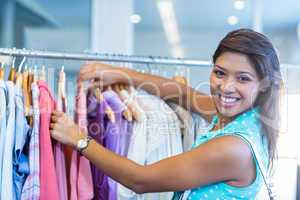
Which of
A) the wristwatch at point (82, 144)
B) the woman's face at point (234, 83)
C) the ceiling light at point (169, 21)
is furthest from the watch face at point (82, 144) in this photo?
the ceiling light at point (169, 21)

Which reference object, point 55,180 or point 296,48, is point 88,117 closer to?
point 55,180

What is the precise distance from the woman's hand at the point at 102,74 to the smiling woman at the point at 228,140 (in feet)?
0.64

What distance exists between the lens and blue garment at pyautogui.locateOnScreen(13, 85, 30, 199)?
107 centimetres

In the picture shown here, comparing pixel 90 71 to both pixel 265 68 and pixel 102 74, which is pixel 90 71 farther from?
pixel 265 68

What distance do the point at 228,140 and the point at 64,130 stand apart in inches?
16.6

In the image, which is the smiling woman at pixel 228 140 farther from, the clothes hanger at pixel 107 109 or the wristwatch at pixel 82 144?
the clothes hanger at pixel 107 109

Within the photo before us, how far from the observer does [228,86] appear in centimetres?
107

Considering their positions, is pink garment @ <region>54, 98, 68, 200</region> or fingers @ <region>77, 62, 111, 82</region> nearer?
pink garment @ <region>54, 98, 68, 200</region>

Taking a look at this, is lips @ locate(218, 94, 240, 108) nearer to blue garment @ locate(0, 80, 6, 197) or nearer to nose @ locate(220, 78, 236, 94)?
nose @ locate(220, 78, 236, 94)

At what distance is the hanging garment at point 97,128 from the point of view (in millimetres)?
1242

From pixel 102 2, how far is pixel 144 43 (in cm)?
38

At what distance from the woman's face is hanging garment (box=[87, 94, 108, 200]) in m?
0.35

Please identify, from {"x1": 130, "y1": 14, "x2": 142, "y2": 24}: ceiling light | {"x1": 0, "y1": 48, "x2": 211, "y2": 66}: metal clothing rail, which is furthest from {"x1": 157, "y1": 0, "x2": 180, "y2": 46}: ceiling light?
{"x1": 0, "y1": 48, "x2": 211, "y2": 66}: metal clothing rail

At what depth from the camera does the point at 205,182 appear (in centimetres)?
103
